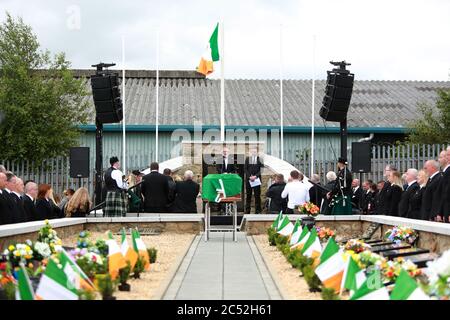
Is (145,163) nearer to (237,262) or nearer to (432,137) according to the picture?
Result: (432,137)

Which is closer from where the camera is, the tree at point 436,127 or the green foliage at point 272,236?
the green foliage at point 272,236

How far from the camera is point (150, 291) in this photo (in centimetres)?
1036

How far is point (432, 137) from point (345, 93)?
1180 centimetres

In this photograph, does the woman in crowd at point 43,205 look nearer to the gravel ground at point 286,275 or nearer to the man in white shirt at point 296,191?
the gravel ground at point 286,275

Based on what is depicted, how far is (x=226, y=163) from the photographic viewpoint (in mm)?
24016

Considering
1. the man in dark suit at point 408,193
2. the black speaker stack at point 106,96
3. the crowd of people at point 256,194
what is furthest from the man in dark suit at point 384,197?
the black speaker stack at point 106,96

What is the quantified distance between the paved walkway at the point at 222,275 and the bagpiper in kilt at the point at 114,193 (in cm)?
382

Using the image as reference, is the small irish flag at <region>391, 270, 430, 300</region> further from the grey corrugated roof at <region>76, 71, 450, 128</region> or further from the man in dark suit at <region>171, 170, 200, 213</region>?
the grey corrugated roof at <region>76, 71, 450, 128</region>

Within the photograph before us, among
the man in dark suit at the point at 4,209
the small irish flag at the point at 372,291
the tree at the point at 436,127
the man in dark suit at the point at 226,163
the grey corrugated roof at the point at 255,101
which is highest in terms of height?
the grey corrugated roof at the point at 255,101

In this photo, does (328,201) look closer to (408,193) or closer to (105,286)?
(408,193)

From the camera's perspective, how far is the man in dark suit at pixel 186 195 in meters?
22.2

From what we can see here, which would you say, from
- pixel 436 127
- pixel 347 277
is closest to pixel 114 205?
pixel 347 277
